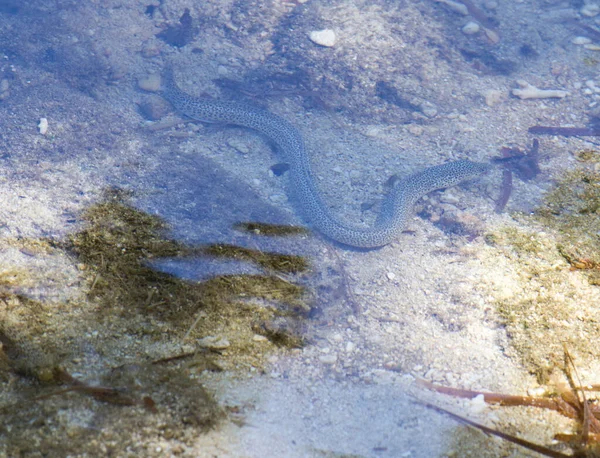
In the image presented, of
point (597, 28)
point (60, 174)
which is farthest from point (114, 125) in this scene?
point (597, 28)

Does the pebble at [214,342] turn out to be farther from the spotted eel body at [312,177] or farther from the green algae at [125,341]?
the spotted eel body at [312,177]

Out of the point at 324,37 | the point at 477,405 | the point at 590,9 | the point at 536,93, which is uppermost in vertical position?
the point at 590,9

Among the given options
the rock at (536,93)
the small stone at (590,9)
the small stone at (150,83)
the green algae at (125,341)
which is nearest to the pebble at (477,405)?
the green algae at (125,341)

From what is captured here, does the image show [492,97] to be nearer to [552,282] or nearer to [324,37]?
[324,37]

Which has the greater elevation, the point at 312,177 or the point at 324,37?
the point at 324,37

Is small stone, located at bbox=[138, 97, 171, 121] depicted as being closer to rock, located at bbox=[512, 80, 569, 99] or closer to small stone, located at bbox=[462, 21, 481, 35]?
Answer: rock, located at bbox=[512, 80, 569, 99]

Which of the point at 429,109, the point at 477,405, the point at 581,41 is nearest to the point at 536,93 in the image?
the point at 429,109
